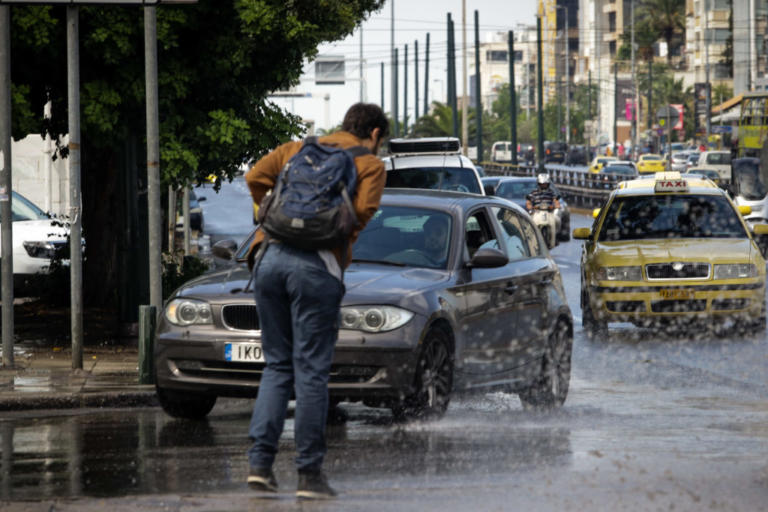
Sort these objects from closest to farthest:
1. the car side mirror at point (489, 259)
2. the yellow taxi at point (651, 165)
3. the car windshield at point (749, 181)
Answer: the car side mirror at point (489, 259), the car windshield at point (749, 181), the yellow taxi at point (651, 165)

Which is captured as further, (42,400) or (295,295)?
(42,400)

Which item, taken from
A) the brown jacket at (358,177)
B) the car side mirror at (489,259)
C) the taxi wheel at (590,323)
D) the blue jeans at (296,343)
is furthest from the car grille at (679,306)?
the blue jeans at (296,343)

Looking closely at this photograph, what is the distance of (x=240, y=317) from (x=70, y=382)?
2.85 meters

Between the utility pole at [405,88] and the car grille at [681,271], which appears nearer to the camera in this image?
the car grille at [681,271]

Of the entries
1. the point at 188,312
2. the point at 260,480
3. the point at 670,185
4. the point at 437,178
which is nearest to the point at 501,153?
the point at 437,178

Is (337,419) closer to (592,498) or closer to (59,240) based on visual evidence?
(592,498)

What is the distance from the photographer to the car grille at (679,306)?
53.4 ft

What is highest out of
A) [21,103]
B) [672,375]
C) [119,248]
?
[21,103]

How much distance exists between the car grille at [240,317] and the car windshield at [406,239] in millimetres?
1097

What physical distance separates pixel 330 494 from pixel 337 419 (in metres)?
3.14

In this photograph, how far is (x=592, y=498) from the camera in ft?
22.1

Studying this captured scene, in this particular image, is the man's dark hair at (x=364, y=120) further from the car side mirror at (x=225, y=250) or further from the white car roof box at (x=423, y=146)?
the white car roof box at (x=423, y=146)

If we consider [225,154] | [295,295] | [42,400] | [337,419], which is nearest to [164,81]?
[225,154]

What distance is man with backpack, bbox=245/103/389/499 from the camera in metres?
6.81
